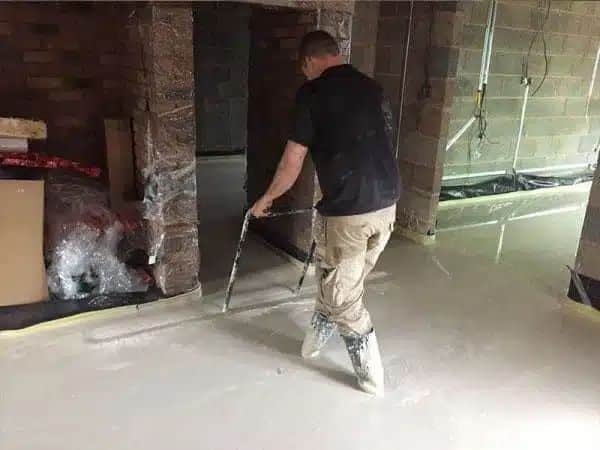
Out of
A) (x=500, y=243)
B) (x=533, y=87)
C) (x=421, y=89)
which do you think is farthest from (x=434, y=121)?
(x=533, y=87)

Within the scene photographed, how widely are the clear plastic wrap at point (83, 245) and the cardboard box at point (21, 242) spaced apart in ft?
0.35

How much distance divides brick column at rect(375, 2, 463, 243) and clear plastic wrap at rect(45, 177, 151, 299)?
2218 millimetres

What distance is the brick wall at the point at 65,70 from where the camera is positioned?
3172 millimetres

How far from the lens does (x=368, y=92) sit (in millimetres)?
2275

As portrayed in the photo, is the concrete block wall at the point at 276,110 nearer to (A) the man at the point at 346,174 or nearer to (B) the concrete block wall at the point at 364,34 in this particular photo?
(B) the concrete block wall at the point at 364,34

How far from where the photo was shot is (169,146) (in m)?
2.82

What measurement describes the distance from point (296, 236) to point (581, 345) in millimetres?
1820

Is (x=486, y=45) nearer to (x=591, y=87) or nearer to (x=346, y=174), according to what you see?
(x=591, y=87)

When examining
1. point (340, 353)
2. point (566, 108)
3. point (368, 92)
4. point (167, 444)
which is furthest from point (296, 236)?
point (566, 108)

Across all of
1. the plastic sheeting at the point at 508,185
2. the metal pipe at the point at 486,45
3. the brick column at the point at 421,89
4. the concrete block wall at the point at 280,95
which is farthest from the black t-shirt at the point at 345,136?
the metal pipe at the point at 486,45

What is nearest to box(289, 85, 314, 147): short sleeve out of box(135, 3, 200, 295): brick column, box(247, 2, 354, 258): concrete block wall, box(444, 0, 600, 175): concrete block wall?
box(135, 3, 200, 295): brick column

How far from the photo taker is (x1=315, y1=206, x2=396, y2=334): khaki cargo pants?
7.59 feet

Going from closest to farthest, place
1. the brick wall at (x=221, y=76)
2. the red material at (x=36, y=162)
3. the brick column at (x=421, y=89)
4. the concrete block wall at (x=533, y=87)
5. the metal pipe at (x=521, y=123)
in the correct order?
the red material at (x=36, y=162)
the brick column at (x=421, y=89)
the concrete block wall at (x=533, y=87)
the metal pipe at (x=521, y=123)
the brick wall at (x=221, y=76)

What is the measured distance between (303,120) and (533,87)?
4.57 meters
